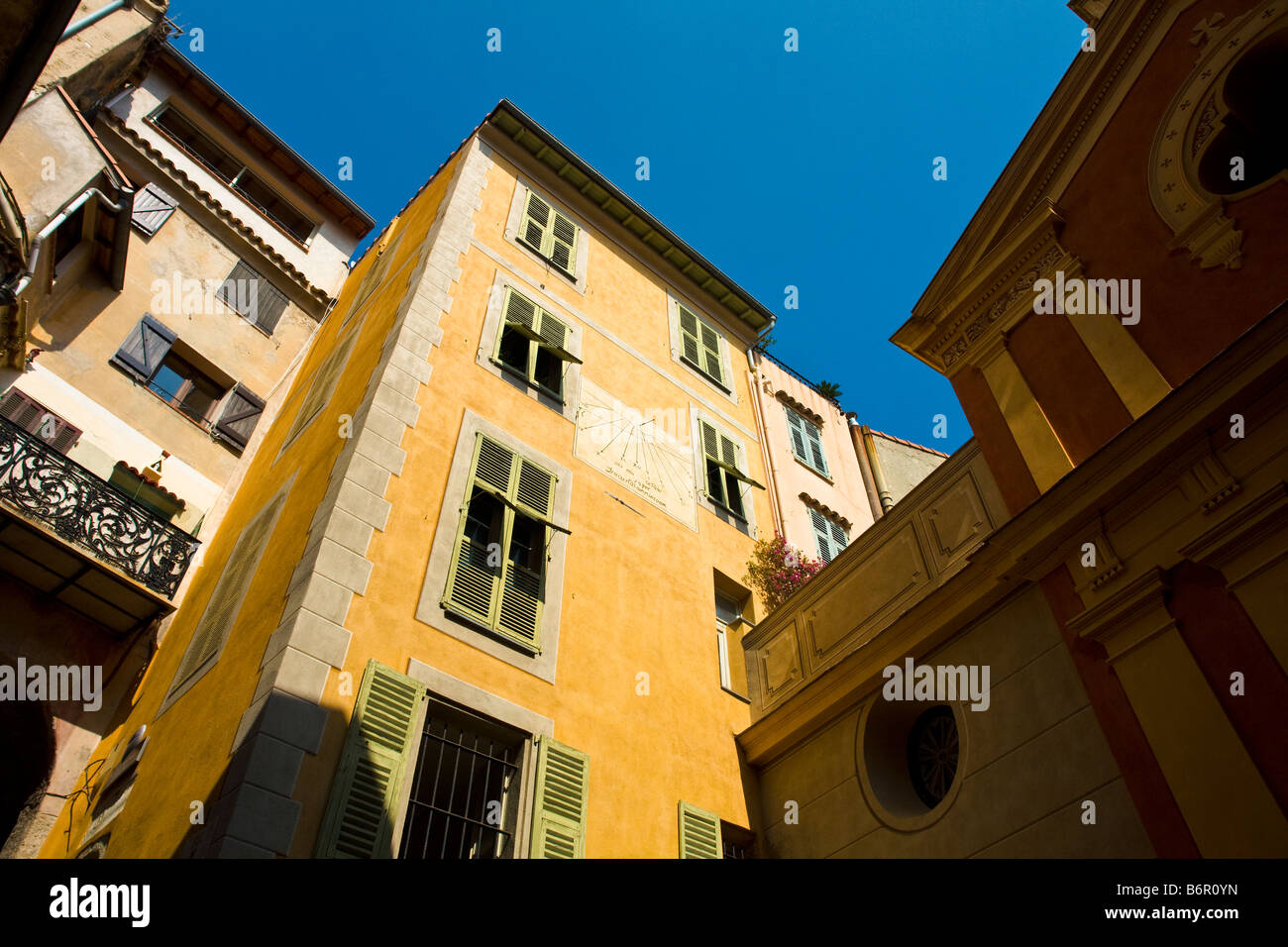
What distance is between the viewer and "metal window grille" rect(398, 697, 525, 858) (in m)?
7.43

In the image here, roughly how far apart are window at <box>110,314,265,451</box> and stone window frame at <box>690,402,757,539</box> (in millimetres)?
7363

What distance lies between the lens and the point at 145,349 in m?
13.7

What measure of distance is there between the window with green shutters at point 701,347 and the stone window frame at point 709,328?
0.21ft

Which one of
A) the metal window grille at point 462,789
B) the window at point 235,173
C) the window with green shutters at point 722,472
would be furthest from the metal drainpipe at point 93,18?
the metal window grille at point 462,789

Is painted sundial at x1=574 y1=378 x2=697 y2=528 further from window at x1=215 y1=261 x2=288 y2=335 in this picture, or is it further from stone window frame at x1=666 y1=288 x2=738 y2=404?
window at x1=215 y1=261 x2=288 y2=335

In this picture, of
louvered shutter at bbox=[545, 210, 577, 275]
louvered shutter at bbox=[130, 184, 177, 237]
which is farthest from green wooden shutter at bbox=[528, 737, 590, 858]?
louvered shutter at bbox=[130, 184, 177, 237]

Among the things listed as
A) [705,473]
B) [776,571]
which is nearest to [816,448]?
[705,473]

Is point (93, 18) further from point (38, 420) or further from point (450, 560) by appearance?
point (450, 560)

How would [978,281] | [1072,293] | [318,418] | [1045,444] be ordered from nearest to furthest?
1. [1045,444]
2. [1072,293]
3. [978,281]
4. [318,418]

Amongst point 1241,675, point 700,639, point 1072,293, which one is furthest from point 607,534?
point 1241,675

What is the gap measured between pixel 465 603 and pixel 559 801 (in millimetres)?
2198

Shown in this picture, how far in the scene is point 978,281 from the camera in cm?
1066
